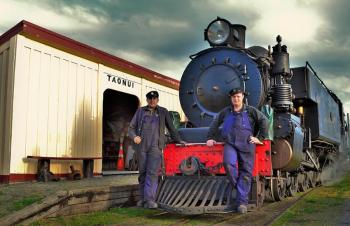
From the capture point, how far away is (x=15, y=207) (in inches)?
221

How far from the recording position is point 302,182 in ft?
32.4

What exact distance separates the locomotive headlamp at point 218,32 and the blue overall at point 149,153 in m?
2.39

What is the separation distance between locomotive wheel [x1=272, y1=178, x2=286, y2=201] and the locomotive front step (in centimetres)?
173

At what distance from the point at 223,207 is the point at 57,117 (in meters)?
5.74

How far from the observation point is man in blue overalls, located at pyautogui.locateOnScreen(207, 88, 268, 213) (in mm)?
5617

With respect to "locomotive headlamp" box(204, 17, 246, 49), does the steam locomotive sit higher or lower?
lower

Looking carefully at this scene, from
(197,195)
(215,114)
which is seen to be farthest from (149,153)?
(215,114)

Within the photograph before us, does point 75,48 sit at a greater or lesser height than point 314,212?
greater

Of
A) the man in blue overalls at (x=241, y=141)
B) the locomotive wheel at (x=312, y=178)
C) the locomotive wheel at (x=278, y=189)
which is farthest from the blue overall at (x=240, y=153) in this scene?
the locomotive wheel at (x=312, y=178)

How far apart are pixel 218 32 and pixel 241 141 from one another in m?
2.82

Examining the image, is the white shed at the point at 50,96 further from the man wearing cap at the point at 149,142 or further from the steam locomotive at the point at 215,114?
the man wearing cap at the point at 149,142

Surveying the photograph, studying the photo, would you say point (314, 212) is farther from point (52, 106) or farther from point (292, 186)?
point (52, 106)

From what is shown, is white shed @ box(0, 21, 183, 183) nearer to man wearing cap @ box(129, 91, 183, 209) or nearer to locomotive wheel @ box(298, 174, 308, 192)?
man wearing cap @ box(129, 91, 183, 209)

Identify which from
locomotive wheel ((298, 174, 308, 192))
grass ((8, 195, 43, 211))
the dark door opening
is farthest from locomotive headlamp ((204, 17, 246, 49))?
the dark door opening
